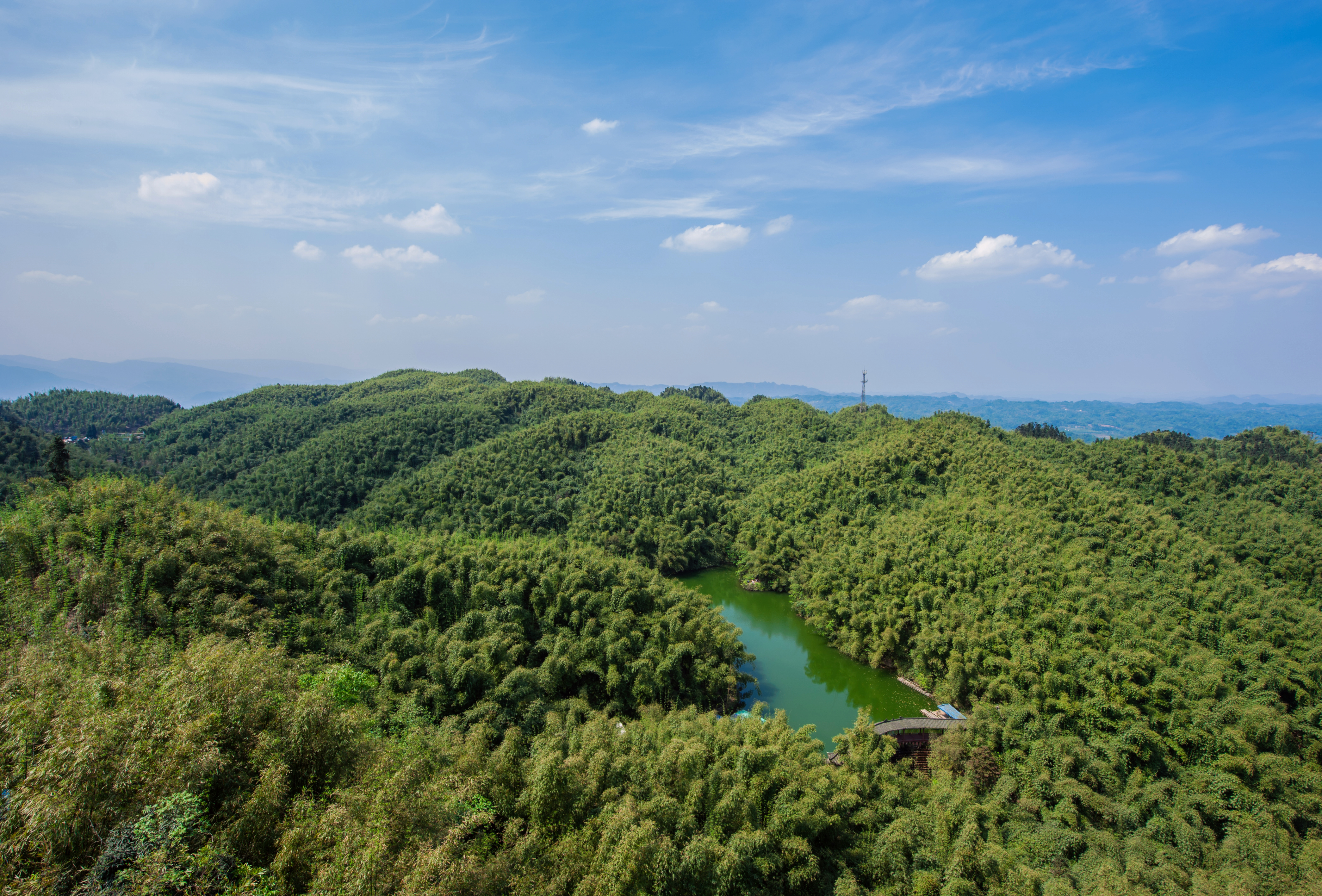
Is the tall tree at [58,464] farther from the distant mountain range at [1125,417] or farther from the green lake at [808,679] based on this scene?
the distant mountain range at [1125,417]

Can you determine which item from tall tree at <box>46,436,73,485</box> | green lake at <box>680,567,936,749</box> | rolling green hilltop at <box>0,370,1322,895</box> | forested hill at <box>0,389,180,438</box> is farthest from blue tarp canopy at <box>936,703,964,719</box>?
forested hill at <box>0,389,180,438</box>

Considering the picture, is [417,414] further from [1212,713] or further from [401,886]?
[1212,713]

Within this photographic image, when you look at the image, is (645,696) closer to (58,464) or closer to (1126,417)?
(58,464)

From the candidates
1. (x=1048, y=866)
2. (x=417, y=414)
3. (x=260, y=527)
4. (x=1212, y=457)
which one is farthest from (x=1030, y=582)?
(x=417, y=414)

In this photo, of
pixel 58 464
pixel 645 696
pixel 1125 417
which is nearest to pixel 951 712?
pixel 645 696

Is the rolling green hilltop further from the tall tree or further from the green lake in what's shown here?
the tall tree
